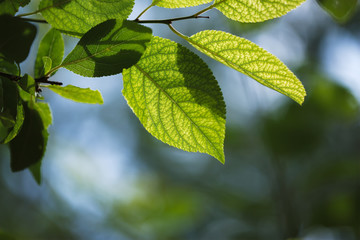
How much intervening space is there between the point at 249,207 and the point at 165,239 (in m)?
0.70

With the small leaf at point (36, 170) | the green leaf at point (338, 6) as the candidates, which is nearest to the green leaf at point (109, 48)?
the small leaf at point (36, 170)

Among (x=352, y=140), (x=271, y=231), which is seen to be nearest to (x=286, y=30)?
(x=352, y=140)

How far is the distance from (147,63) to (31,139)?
0.92 ft

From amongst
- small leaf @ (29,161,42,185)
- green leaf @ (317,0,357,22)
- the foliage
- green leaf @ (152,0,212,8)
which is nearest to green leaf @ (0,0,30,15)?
the foliage

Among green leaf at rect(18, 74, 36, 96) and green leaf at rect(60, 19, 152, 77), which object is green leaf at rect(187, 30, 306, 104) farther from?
green leaf at rect(18, 74, 36, 96)

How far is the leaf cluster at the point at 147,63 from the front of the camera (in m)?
0.57

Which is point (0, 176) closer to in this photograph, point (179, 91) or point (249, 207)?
point (249, 207)

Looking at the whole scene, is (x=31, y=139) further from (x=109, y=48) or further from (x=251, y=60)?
(x=251, y=60)

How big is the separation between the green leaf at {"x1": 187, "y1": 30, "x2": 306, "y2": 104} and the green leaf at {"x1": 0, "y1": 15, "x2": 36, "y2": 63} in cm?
29

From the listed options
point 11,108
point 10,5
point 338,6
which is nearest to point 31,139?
point 11,108

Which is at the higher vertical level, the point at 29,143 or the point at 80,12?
the point at 80,12

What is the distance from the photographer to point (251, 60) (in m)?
0.60

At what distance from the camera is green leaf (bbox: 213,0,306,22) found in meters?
0.58

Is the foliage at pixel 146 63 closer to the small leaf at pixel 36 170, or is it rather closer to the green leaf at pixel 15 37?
the green leaf at pixel 15 37
